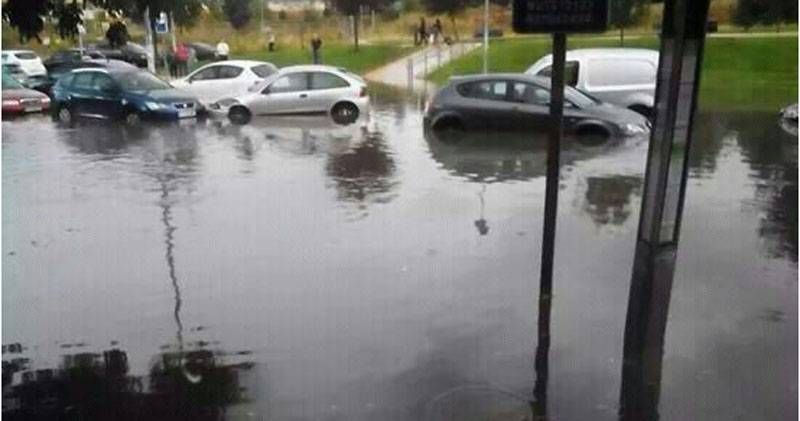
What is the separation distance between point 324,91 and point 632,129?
7101 mm

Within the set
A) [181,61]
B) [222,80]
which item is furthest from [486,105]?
[181,61]

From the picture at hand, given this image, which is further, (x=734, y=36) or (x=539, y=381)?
(x=734, y=36)

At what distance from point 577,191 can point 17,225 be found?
253 inches

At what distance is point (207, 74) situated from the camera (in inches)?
877

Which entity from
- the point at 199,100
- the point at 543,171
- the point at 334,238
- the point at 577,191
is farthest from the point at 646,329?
the point at 199,100

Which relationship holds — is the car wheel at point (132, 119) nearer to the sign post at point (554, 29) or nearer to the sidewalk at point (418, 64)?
the sidewalk at point (418, 64)

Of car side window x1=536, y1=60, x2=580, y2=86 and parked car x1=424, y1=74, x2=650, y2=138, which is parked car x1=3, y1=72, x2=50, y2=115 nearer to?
parked car x1=424, y1=74, x2=650, y2=138

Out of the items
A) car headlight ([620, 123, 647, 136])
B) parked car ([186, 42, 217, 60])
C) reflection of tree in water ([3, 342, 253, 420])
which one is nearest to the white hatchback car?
parked car ([186, 42, 217, 60])

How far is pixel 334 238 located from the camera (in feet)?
30.5

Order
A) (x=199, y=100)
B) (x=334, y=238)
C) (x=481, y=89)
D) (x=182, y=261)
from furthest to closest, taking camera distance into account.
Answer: (x=199, y=100), (x=481, y=89), (x=334, y=238), (x=182, y=261)

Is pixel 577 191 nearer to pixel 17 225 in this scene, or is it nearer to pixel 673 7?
pixel 673 7

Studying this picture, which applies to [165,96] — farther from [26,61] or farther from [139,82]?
[26,61]

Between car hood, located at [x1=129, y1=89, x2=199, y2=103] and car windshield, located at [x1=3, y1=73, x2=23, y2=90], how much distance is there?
5.28 metres

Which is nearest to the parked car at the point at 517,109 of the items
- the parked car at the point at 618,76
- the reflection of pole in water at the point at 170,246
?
the parked car at the point at 618,76
